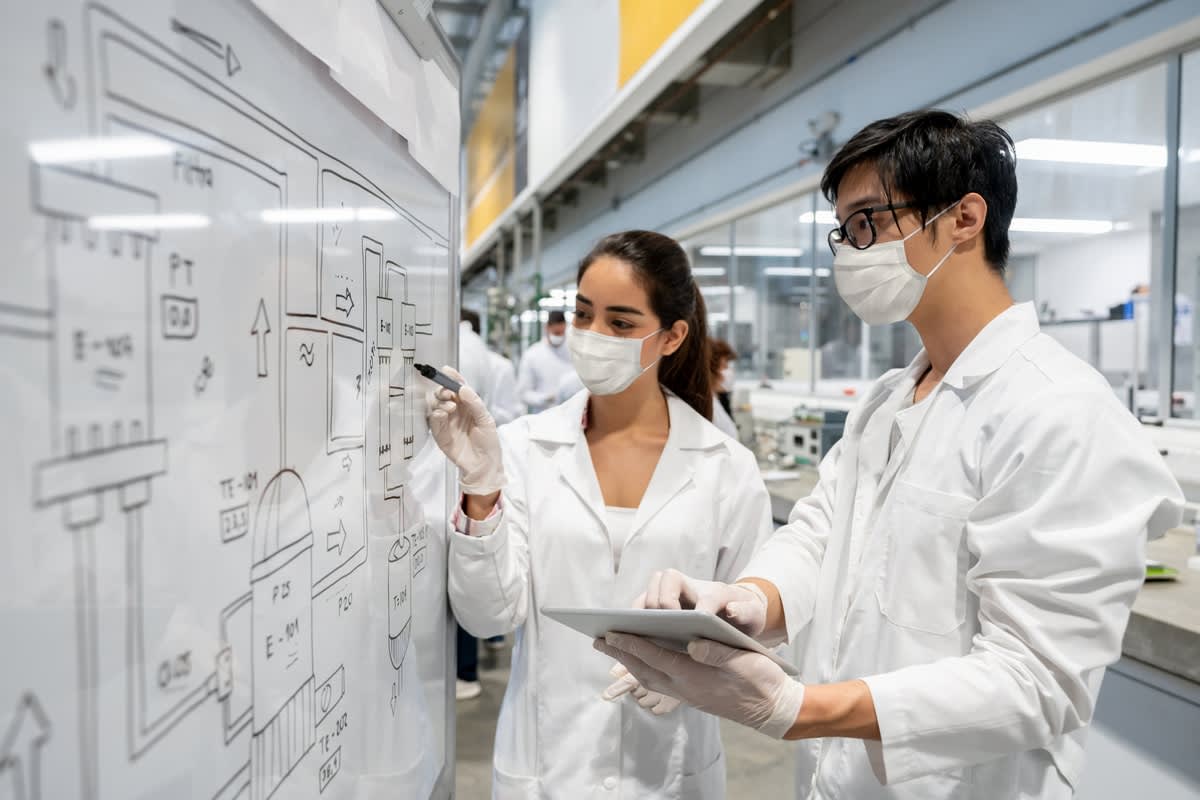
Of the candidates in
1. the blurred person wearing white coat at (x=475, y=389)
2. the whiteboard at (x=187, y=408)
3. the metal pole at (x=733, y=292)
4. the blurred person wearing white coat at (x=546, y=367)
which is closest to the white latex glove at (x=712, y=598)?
the whiteboard at (x=187, y=408)

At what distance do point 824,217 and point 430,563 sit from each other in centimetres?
421

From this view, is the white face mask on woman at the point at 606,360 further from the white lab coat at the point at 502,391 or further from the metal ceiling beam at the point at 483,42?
the metal ceiling beam at the point at 483,42

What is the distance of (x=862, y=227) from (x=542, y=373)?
4.43 metres

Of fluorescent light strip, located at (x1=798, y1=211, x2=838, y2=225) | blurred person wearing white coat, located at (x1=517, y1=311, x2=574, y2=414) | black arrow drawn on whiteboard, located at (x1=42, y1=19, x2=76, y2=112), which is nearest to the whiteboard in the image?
black arrow drawn on whiteboard, located at (x1=42, y1=19, x2=76, y2=112)

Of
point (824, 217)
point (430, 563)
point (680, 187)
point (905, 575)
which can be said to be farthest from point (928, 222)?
point (680, 187)

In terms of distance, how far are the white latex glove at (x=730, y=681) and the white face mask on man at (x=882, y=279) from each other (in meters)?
0.57

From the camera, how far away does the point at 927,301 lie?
1104mm

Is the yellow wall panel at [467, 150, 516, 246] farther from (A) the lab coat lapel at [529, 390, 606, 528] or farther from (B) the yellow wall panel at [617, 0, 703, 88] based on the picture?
(A) the lab coat lapel at [529, 390, 606, 528]

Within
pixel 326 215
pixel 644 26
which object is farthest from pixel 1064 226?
pixel 326 215

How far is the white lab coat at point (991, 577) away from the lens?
82 centimetres

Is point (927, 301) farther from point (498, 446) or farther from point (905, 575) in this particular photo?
point (498, 446)

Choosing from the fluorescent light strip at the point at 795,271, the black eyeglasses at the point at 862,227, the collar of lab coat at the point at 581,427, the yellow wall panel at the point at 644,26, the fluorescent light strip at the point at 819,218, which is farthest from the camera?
the fluorescent light strip at the point at 795,271

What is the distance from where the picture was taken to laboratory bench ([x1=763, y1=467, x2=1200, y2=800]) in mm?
1426

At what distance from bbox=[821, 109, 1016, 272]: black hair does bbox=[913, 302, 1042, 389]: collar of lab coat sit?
0.10 m
